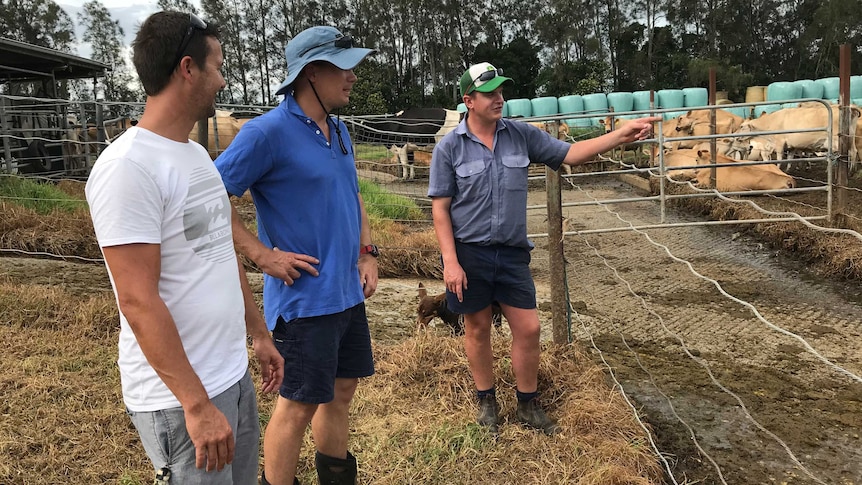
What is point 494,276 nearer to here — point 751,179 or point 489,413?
point 489,413

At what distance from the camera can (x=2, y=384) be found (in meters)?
3.04

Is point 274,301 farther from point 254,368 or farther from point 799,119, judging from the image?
point 799,119

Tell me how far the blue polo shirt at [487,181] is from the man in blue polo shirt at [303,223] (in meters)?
0.71

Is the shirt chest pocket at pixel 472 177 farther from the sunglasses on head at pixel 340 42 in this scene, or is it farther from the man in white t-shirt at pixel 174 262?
the man in white t-shirt at pixel 174 262

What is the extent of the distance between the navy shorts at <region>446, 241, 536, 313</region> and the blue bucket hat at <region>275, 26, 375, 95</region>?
0.99m

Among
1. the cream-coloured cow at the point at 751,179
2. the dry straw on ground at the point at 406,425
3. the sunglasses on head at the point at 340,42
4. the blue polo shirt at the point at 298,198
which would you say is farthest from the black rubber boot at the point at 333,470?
the cream-coloured cow at the point at 751,179

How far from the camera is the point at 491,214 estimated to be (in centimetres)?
257

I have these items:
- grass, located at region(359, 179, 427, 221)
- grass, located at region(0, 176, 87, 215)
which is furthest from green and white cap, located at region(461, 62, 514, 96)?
grass, located at region(0, 176, 87, 215)

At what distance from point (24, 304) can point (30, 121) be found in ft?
32.3

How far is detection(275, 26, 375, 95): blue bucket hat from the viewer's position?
1862mm

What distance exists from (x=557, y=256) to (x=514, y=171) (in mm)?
769

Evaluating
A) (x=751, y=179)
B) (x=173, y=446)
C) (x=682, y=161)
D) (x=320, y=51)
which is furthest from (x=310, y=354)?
(x=682, y=161)

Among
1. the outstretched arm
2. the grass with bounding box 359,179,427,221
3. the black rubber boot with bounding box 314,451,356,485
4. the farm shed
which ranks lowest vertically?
the black rubber boot with bounding box 314,451,356,485

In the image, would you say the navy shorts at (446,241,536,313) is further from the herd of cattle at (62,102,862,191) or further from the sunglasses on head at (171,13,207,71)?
the herd of cattle at (62,102,862,191)
